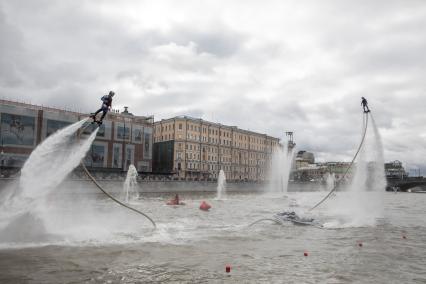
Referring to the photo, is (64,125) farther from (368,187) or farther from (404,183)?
(404,183)

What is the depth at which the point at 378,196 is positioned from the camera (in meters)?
33.6

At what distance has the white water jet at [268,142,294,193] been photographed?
3938 inches

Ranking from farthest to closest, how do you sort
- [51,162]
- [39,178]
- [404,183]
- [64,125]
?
1. [404,183]
2. [64,125]
3. [51,162]
4. [39,178]

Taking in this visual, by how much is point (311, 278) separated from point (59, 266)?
921cm

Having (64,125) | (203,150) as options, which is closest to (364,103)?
(64,125)

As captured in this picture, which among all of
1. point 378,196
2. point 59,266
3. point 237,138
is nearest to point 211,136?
point 237,138

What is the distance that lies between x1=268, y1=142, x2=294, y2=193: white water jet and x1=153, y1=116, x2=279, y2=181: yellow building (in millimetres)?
19342

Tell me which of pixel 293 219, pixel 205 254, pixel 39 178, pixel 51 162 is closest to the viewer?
pixel 205 254

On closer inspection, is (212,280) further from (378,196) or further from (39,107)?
(39,107)

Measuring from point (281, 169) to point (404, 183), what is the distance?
74.2m

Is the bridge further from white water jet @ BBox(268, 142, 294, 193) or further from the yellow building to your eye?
white water jet @ BBox(268, 142, 294, 193)

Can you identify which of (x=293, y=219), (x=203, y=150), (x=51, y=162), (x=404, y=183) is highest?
(x=203, y=150)

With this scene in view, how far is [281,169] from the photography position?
106438 mm

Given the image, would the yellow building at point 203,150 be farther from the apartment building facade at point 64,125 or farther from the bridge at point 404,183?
the bridge at point 404,183
